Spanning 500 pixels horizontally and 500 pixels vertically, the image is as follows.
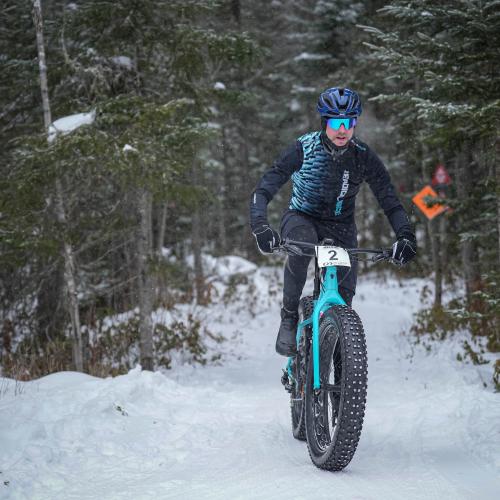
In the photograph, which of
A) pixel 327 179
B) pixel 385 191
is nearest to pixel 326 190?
pixel 327 179

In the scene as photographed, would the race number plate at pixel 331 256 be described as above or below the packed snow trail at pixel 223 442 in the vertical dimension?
above

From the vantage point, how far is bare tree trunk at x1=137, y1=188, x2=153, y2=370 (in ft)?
28.4

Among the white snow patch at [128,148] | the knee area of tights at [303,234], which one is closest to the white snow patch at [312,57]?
the white snow patch at [128,148]

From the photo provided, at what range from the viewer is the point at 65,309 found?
10.0 meters

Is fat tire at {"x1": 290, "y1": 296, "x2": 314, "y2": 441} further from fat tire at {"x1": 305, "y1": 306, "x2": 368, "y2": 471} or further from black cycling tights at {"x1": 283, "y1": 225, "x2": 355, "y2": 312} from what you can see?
fat tire at {"x1": 305, "y1": 306, "x2": 368, "y2": 471}

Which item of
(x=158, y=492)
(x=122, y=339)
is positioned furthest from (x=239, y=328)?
(x=158, y=492)

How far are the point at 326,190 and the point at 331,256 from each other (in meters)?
0.79

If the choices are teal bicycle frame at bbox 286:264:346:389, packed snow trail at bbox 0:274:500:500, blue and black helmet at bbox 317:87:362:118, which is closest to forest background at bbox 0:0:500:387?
packed snow trail at bbox 0:274:500:500

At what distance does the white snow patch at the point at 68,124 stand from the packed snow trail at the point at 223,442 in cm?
311

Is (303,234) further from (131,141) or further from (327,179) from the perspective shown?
(131,141)

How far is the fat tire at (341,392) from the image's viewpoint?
3.81 m

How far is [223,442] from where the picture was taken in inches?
208

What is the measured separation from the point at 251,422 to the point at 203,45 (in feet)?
19.6

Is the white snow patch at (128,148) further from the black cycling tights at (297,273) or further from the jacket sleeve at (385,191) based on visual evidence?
the jacket sleeve at (385,191)
